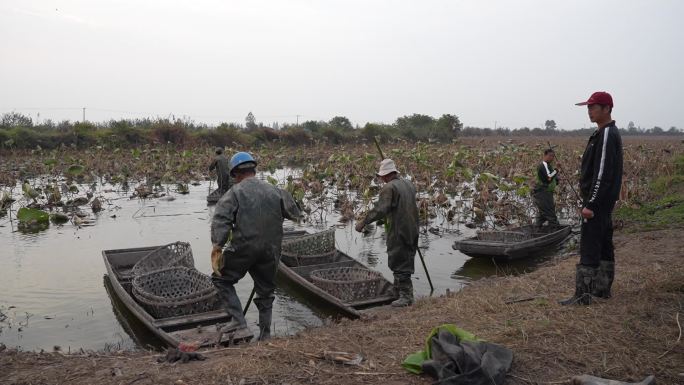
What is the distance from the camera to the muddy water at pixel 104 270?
6582 mm

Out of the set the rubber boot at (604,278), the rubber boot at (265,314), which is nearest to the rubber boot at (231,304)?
the rubber boot at (265,314)

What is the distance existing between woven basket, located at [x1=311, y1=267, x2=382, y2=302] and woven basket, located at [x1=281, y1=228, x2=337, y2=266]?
3.20 feet

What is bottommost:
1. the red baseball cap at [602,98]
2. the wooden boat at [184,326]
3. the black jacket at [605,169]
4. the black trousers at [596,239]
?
the wooden boat at [184,326]

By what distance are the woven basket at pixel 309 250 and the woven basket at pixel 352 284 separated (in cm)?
97

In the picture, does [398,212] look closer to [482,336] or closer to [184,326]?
[482,336]

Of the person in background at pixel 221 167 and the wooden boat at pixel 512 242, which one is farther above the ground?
the person in background at pixel 221 167

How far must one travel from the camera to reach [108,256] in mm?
8336

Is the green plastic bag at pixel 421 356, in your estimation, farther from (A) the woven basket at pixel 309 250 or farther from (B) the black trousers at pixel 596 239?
(A) the woven basket at pixel 309 250

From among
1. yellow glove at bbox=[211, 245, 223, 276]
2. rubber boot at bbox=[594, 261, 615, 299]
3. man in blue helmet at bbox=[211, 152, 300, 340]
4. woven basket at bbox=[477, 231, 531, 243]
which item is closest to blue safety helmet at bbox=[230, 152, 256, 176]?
man in blue helmet at bbox=[211, 152, 300, 340]

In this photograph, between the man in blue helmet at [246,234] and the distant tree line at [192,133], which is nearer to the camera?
the man in blue helmet at [246,234]

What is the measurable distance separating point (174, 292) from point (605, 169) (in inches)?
214

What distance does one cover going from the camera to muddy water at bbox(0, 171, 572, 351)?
6582mm

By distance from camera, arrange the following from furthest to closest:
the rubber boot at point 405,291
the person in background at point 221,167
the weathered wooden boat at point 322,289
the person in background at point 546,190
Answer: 1. the person in background at point 221,167
2. the person in background at point 546,190
3. the rubber boot at point 405,291
4. the weathered wooden boat at point 322,289

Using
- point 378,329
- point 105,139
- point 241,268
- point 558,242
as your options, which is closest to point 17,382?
point 241,268
